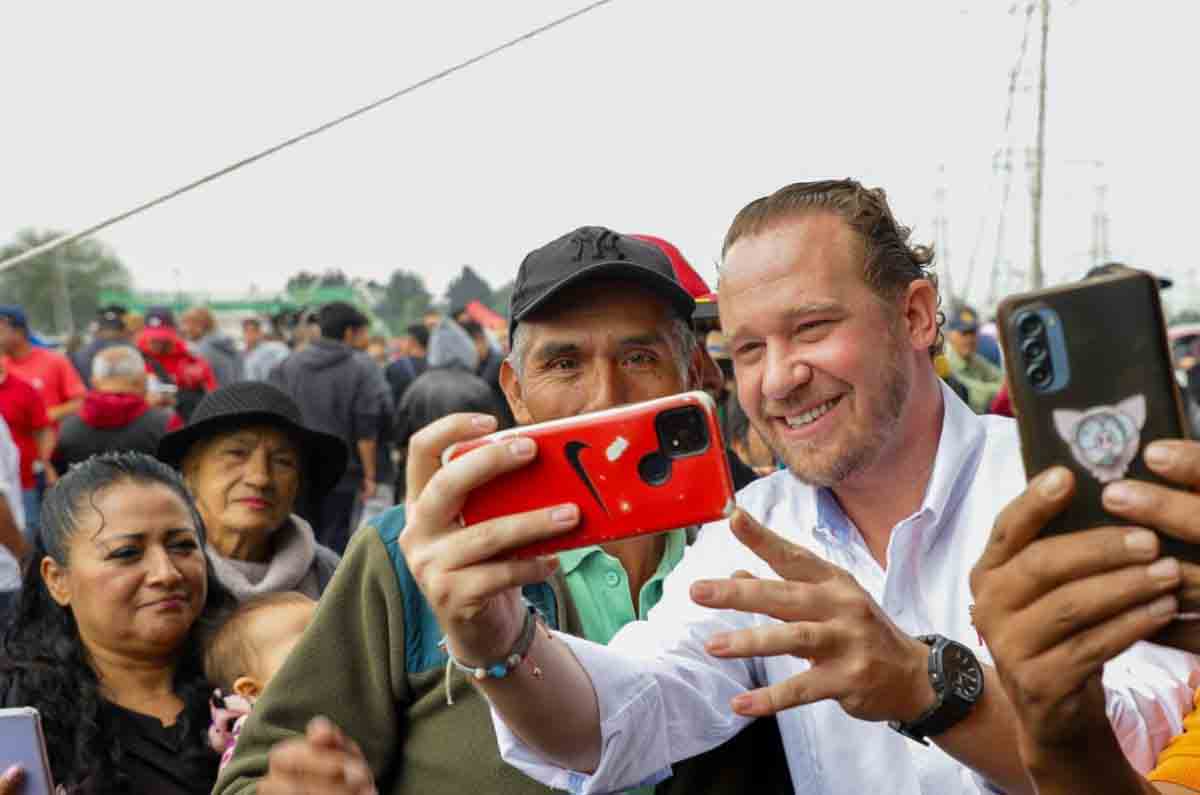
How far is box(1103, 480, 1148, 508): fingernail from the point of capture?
45.6 inches

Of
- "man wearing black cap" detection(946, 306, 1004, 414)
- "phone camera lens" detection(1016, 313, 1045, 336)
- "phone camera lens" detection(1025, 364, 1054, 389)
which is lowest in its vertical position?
"man wearing black cap" detection(946, 306, 1004, 414)

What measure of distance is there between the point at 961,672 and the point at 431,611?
772mm

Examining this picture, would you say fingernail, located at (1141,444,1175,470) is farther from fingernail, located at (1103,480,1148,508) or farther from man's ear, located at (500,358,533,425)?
man's ear, located at (500,358,533,425)

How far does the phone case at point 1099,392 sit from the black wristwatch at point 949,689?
411mm

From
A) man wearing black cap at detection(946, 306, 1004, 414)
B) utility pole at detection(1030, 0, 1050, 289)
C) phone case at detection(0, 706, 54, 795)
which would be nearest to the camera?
phone case at detection(0, 706, 54, 795)

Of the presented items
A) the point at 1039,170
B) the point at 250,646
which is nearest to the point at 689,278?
the point at 250,646

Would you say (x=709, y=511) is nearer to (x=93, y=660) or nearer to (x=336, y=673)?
(x=336, y=673)

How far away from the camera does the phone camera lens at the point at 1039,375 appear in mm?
1240

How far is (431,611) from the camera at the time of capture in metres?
1.90

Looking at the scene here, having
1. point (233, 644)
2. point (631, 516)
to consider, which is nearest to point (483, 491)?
point (631, 516)

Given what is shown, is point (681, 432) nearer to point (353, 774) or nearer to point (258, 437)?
point (353, 774)

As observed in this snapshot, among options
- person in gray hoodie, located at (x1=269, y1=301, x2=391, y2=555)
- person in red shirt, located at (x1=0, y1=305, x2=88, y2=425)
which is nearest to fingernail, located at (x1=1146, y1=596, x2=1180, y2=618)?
person in gray hoodie, located at (x1=269, y1=301, x2=391, y2=555)

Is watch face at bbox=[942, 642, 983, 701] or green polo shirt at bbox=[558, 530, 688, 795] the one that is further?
green polo shirt at bbox=[558, 530, 688, 795]

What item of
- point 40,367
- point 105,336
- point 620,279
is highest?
point 105,336
